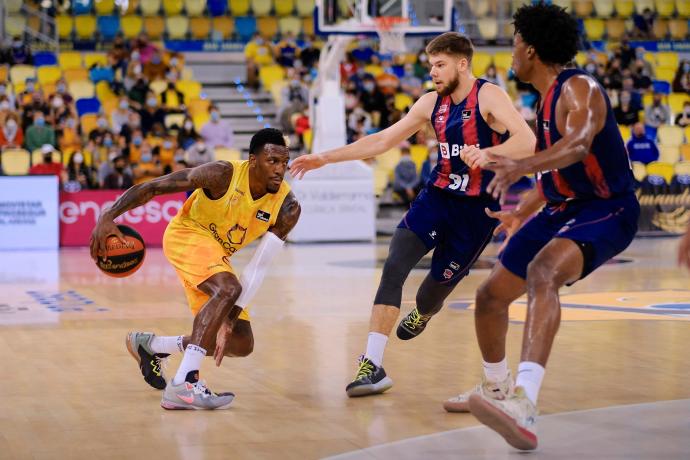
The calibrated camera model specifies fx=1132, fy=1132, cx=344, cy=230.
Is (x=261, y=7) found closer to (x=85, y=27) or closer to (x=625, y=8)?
(x=85, y=27)

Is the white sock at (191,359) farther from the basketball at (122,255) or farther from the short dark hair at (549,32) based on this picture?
the short dark hair at (549,32)

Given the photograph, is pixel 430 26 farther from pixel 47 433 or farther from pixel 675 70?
pixel 47 433

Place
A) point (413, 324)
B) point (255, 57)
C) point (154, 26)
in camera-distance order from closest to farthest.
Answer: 1. point (413, 324)
2. point (255, 57)
3. point (154, 26)

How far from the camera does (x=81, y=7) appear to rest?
25.9 metres

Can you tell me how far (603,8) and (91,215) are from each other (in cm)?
1602

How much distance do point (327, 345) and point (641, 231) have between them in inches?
→ 505

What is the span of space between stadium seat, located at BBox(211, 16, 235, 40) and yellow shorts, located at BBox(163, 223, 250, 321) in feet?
67.3

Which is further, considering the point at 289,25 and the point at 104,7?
the point at 289,25

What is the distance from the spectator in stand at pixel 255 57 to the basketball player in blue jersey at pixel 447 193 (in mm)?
18194

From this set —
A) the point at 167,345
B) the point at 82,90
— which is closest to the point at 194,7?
the point at 82,90

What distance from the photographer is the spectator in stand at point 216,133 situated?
69.8 feet

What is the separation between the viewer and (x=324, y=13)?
717 inches

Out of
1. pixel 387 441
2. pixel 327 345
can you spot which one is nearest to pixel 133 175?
pixel 327 345

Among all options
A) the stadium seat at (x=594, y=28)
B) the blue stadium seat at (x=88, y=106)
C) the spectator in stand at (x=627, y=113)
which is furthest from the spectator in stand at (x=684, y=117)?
the blue stadium seat at (x=88, y=106)
